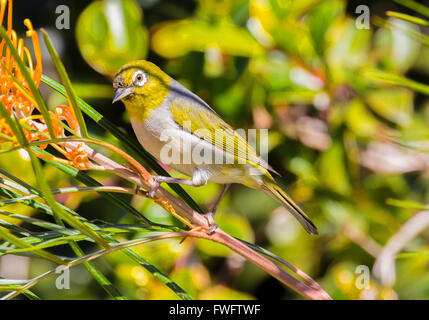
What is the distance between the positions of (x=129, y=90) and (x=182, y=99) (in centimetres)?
15

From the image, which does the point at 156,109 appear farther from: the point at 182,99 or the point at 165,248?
the point at 165,248

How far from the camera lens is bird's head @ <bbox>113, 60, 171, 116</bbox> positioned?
1.09 metres

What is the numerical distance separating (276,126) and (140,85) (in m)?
0.80

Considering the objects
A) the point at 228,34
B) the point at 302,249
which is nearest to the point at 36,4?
the point at 228,34

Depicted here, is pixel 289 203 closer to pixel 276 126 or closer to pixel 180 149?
pixel 180 149

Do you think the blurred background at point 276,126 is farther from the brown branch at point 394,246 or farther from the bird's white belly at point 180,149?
the bird's white belly at point 180,149

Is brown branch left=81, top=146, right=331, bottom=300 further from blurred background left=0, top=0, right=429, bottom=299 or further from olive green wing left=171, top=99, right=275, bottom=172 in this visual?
blurred background left=0, top=0, right=429, bottom=299

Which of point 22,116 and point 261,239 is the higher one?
point 261,239

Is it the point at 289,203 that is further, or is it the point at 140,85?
the point at 289,203

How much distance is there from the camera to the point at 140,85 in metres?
1.11

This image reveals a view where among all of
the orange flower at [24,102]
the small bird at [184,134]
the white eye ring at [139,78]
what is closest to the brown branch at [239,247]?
the orange flower at [24,102]

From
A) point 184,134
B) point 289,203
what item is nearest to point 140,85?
point 184,134

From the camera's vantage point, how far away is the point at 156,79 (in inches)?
44.9

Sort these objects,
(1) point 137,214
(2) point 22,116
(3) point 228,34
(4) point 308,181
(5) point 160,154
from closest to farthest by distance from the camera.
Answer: (2) point 22,116
(1) point 137,214
(5) point 160,154
(3) point 228,34
(4) point 308,181
